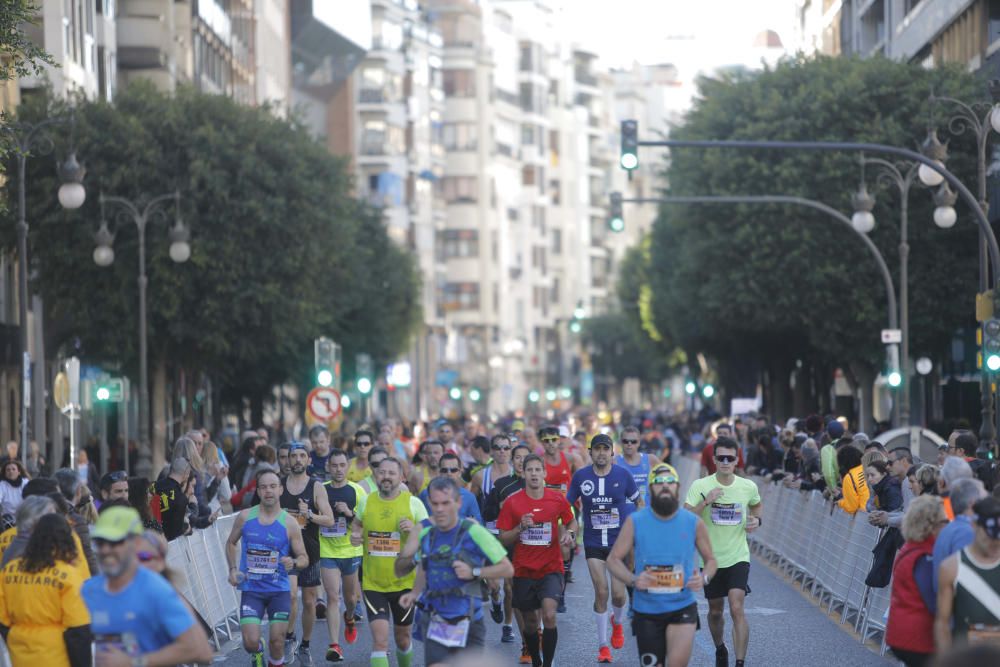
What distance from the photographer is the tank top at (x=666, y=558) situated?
13000mm

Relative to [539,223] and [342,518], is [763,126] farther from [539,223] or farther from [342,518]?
[539,223]

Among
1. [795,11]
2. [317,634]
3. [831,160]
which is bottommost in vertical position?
[317,634]

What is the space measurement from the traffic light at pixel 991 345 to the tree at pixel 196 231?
2418 centimetres

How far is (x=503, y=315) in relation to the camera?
140 m

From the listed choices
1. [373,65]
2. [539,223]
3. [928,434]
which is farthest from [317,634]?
[539,223]

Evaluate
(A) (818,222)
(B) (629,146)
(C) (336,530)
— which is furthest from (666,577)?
(A) (818,222)

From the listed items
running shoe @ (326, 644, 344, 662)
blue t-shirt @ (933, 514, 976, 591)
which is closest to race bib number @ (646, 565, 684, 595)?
blue t-shirt @ (933, 514, 976, 591)

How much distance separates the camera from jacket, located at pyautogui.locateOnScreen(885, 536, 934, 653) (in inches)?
444

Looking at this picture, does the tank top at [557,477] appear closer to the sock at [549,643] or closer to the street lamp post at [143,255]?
the sock at [549,643]

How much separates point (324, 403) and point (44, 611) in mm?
21357

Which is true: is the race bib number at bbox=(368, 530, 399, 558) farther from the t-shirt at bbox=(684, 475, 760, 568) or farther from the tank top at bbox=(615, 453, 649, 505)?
the tank top at bbox=(615, 453, 649, 505)

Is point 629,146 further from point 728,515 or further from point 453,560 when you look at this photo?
point 453,560

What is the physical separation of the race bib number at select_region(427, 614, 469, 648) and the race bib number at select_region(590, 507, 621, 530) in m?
5.38

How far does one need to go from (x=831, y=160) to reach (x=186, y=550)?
1356 inches
